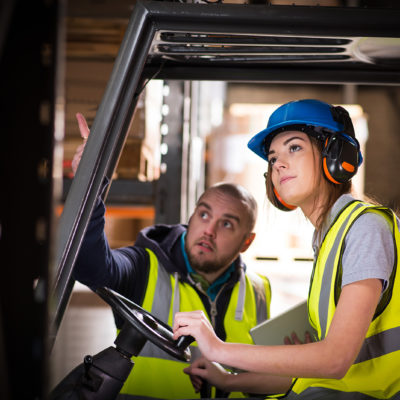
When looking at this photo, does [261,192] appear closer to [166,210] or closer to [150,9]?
[166,210]

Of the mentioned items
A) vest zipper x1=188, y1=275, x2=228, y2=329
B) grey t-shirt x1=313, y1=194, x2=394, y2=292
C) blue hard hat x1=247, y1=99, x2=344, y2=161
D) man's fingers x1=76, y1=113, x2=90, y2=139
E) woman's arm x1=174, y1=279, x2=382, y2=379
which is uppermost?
blue hard hat x1=247, y1=99, x2=344, y2=161

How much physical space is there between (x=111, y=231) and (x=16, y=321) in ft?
27.9

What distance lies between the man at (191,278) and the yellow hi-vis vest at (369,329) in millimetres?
1162

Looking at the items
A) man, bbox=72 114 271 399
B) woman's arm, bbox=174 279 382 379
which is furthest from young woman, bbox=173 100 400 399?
man, bbox=72 114 271 399

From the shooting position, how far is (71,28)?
451cm

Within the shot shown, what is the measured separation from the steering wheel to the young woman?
20cm

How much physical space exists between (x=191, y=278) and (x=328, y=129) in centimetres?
134

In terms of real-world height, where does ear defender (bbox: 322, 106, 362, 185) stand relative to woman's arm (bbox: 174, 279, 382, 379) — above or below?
above

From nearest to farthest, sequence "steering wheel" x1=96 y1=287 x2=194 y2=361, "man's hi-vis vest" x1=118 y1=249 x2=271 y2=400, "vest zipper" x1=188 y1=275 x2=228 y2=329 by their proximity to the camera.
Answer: "steering wheel" x1=96 y1=287 x2=194 y2=361 → "man's hi-vis vest" x1=118 y1=249 x2=271 y2=400 → "vest zipper" x1=188 y1=275 x2=228 y2=329

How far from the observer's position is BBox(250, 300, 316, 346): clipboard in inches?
97.3

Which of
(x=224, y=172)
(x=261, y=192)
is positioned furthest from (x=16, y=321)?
(x=224, y=172)

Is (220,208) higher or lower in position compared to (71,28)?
lower

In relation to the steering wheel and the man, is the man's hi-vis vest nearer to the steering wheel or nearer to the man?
the man

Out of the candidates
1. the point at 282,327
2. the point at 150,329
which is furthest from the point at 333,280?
the point at 282,327
